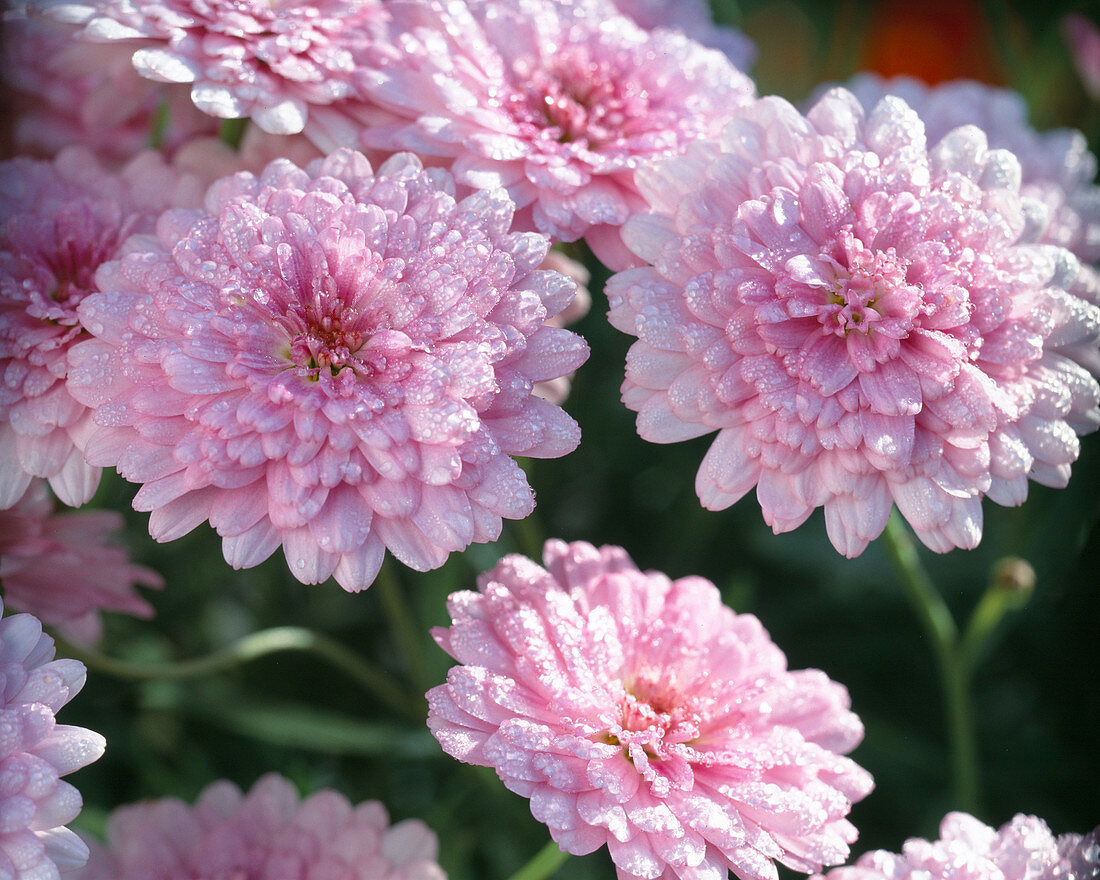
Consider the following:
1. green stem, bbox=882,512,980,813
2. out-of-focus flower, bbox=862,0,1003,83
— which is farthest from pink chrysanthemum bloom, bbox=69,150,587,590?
out-of-focus flower, bbox=862,0,1003,83

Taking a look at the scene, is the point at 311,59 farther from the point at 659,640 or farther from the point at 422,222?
the point at 659,640

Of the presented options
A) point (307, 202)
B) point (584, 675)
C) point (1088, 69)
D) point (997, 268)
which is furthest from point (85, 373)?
point (1088, 69)

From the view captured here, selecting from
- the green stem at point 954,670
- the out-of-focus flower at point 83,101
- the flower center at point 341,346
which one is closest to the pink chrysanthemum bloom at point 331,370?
the flower center at point 341,346

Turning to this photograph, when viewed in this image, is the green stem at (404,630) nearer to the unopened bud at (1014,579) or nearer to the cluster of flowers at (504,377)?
the cluster of flowers at (504,377)

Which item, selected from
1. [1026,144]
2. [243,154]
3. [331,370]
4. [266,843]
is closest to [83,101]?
[243,154]

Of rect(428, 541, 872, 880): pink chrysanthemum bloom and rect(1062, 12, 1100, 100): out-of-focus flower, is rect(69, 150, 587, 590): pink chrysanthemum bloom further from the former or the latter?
rect(1062, 12, 1100, 100): out-of-focus flower
